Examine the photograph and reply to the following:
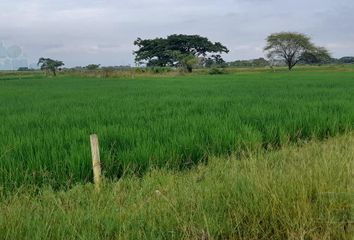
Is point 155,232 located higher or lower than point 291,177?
lower

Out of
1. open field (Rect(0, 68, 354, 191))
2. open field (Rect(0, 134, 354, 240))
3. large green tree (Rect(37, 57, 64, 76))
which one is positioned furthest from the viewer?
large green tree (Rect(37, 57, 64, 76))

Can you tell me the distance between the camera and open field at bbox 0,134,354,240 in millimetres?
2529

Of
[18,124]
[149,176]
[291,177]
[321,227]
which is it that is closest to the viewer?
[321,227]

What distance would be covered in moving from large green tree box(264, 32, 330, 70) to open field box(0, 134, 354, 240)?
2624 inches

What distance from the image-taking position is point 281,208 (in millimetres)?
2648

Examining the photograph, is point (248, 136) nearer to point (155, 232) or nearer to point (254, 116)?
point (254, 116)

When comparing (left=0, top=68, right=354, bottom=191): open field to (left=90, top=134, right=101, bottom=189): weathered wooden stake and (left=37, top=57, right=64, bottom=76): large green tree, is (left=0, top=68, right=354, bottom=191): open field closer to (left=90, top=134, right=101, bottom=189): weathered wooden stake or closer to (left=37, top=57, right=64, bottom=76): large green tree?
(left=90, top=134, right=101, bottom=189): weathered wooden stake

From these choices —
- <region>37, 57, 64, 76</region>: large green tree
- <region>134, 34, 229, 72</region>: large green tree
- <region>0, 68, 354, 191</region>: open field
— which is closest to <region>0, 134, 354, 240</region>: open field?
<region>0, 68, 354, 191</region>: open field

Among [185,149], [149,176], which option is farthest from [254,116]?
[149,176]

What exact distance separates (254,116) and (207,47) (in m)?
61.7

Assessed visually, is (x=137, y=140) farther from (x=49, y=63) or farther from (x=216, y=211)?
(x=49, y=63)

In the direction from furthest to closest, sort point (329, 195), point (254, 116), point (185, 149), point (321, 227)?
point (254, 116), point (185, 149), point (329, 195), point (321, 227)

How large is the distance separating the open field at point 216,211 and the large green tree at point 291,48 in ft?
219

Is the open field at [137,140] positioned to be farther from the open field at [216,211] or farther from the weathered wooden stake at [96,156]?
→ the open field at [216,211]
